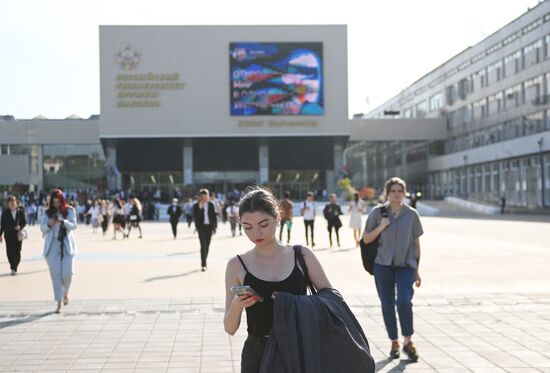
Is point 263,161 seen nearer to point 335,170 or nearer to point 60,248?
point 335,170

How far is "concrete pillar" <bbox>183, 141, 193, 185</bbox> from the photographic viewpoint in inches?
3031

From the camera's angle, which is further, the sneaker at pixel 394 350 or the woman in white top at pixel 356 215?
the woman in white top at pixel 356 215

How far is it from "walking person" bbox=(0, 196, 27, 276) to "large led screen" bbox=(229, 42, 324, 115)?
5846 cm

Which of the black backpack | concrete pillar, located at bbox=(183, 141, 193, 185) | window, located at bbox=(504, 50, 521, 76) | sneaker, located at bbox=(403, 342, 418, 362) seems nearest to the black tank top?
sneaker, located at bbox=(403, 342, 418, 362)

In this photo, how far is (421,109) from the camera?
314 ft

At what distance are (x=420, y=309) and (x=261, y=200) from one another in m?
7.20

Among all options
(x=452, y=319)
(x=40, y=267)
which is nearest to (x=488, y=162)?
(x=40, y=267)

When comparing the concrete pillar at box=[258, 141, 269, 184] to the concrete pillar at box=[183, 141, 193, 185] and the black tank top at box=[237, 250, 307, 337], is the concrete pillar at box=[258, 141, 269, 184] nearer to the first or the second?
the concrete pillar at box=[183, 141, 193, 185]

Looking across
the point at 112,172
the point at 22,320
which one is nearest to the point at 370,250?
the point at 22,320

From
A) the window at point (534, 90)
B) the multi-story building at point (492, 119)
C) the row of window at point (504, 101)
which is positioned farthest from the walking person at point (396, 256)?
the window at point (534, 90)

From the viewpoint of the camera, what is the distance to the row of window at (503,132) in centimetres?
6025

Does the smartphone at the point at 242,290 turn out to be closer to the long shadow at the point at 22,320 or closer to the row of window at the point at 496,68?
the long shadow at the point at 22,320

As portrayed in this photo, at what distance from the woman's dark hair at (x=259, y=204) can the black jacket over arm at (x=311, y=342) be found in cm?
48

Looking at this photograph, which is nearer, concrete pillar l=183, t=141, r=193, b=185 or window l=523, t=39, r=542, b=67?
window l=523, t=39, r=542, b=67
